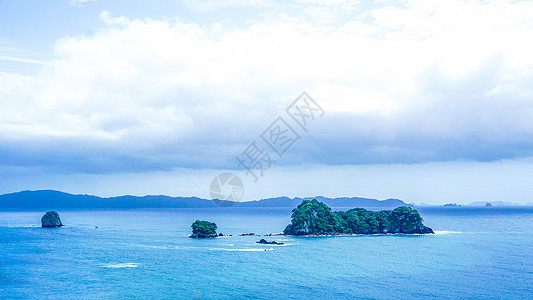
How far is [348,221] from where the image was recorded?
552 feet

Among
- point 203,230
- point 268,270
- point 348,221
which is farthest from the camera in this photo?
point 348,221

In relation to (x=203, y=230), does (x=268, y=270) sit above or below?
below

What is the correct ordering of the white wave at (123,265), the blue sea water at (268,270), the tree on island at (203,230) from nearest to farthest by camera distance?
the blue sea water at (268,270)
the white wave at (123,265)
the tree on island at (203,230)

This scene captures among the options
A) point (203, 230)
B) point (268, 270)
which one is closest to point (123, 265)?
point (268, 270)

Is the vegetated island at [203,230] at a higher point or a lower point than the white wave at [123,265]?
higher

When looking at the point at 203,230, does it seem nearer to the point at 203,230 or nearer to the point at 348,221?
the point at 203,230

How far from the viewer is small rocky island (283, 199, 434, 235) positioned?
15950cm

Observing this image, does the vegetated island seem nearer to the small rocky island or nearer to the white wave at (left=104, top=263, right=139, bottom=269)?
the small rocky island

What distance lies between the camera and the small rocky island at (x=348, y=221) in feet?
523

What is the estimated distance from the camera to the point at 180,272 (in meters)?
86.1

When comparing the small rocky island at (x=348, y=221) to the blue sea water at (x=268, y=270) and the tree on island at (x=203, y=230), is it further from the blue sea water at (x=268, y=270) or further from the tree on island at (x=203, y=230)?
the tree on island at (x=203, y=230)

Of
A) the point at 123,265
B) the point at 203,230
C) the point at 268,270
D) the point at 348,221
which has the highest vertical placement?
the point at 348,221

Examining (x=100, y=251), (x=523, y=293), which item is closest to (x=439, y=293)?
(x=523, y=293)

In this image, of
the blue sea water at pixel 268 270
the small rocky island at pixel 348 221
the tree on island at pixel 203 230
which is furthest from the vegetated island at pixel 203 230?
the small rocky island at pixel 348 221
